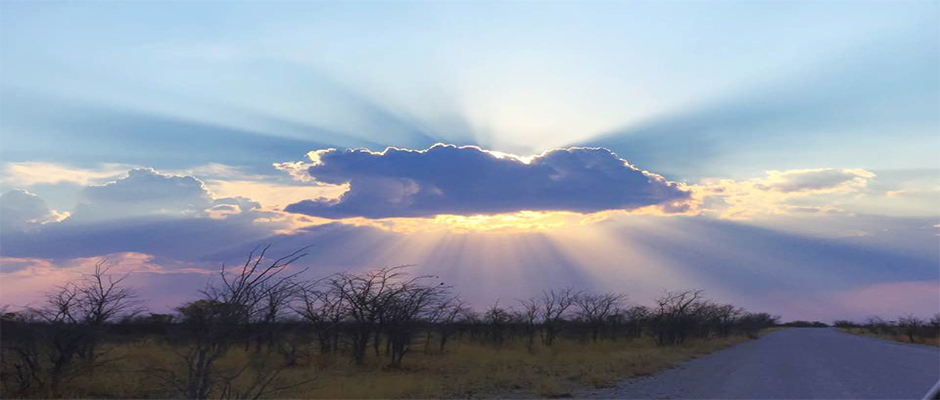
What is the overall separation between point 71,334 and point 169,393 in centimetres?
863

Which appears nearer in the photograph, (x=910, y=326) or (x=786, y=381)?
(x=786, y=381)

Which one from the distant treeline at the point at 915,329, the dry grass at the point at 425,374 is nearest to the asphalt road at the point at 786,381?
the dry grass at the point at 425,374

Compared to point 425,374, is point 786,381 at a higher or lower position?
higher

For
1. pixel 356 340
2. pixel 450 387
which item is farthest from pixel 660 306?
pixel 450 387

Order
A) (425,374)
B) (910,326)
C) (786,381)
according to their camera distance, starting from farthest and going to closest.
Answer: (910,326), (425,374), (786,381)

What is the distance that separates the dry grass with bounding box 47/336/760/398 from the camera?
1805 cm

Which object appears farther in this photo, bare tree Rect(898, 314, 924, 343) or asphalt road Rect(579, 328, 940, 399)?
bare tree Rect(898, 314, 924, 343)

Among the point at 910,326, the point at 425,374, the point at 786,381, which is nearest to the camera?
the point at 786,381

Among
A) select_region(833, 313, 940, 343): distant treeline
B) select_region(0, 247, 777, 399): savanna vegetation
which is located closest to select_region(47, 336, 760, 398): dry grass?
select_region(0, 247, 777, 399): savanna vegetation

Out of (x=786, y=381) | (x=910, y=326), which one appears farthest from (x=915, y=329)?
(x=786, y=381)

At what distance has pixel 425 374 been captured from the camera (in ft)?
78.0

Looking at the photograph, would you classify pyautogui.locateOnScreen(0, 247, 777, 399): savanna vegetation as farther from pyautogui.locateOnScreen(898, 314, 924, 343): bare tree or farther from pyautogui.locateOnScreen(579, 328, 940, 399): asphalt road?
pyautogui.locateOnScreen(898, 314, 924, 343): bare tree

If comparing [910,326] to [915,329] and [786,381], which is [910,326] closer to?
[915,329]

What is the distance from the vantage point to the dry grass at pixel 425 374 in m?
18.0
